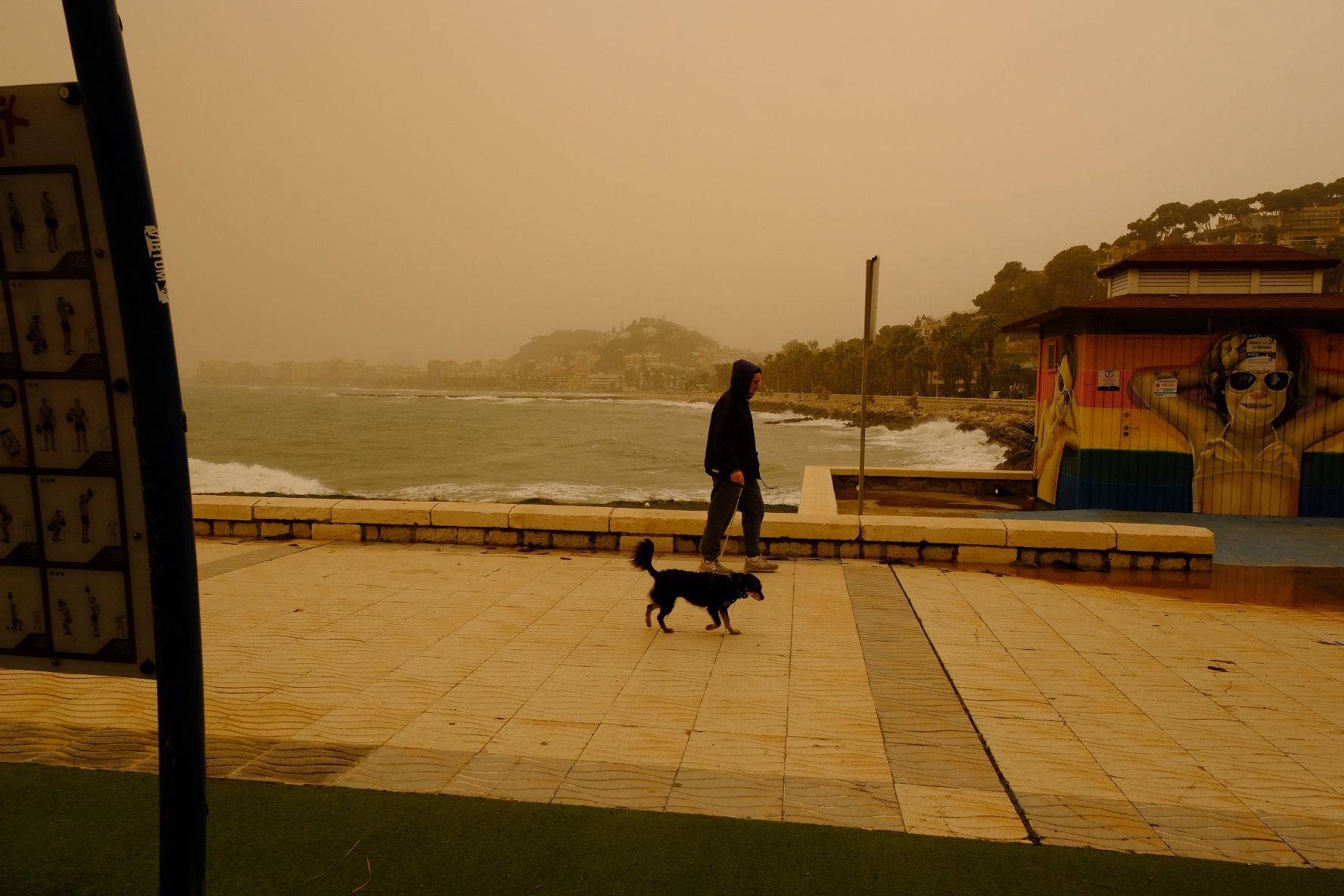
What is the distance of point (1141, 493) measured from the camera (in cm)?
1139

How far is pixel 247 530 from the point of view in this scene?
912 cm

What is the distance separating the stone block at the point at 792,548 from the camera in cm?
838

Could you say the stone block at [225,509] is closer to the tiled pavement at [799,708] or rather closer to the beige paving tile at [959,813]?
the tiled pavement at [799,708]

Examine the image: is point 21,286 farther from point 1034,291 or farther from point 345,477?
point 1034,291

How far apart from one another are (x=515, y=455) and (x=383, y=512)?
54784mm

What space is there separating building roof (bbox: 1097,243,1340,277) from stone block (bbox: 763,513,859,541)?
276 inches

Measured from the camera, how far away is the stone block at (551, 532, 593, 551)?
859cm

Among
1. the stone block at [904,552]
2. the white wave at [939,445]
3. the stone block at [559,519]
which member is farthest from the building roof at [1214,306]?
the white wave at [939,445]

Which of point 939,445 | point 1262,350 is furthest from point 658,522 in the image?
point 939,445

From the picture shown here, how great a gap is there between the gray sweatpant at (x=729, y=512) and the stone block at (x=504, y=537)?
231 cm

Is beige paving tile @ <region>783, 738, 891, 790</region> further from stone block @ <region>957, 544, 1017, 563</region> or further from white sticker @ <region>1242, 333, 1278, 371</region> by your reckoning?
white sticker @ <region>1242, 333, 1278, 371</region>

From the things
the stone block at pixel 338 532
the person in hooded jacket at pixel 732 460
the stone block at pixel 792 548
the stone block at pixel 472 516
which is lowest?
the stone block at pixel 792 548

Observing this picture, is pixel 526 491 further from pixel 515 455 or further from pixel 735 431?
pixel 735 431

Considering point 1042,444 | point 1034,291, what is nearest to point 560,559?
point 1042,444
